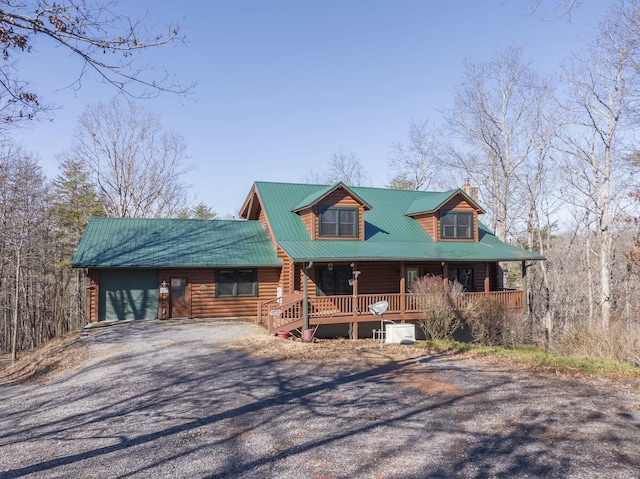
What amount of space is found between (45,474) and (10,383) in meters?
7.86

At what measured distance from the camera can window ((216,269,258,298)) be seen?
19.0 m

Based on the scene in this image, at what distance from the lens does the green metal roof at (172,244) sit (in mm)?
17594

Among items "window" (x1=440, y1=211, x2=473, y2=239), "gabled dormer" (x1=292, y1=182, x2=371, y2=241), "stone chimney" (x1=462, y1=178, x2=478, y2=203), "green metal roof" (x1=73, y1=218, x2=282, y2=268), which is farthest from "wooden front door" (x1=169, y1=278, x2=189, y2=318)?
"stone chimney" (x1=462, y1=178, x2=478, y2=203)

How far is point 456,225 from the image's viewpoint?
20672 mm

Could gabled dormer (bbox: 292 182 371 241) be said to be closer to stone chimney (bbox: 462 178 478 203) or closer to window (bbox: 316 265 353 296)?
window (bbox: 316 265 353 296)

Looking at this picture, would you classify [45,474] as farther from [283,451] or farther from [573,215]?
[573,215]

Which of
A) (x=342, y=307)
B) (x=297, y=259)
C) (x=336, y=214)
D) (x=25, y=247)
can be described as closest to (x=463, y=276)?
(x=336, y=214)

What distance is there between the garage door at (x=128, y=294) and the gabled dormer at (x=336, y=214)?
6.99 metres

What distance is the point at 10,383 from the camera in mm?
11477

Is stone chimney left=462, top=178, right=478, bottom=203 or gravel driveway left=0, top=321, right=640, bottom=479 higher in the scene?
stone chimney left=462, top=178, right=478, bottom=203

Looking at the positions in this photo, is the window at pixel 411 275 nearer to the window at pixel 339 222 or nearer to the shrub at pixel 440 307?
the window at pixel 339 222

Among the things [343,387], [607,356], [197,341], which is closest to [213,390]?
[343,387]

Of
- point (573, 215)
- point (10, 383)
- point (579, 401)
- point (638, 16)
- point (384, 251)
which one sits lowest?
point (10, 383)

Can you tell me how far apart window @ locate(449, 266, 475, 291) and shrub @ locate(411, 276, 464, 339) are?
467 centimetres
